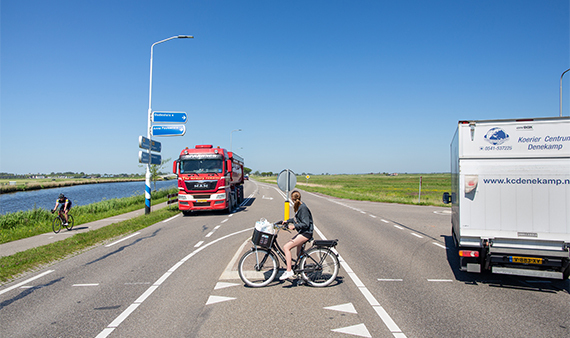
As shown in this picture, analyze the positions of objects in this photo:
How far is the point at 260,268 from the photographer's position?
6238 mm

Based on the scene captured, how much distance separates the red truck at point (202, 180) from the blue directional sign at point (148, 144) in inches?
63.7

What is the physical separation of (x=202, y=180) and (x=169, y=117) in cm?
383

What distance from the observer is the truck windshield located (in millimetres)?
18312

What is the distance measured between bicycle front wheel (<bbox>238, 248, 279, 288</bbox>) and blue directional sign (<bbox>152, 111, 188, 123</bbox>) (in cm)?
1386

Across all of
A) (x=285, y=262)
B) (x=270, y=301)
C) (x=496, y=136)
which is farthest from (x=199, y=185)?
(x=496, y=136)

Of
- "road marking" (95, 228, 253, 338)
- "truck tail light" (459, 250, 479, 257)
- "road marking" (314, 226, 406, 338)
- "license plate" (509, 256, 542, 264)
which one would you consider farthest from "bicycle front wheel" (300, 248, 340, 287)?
"license plate" (509, 256, 542, 264)

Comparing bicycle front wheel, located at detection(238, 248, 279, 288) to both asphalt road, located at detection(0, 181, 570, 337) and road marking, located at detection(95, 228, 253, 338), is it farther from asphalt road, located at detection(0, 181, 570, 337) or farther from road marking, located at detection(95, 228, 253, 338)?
road marking, located at detection(95, 228, 253, 338)

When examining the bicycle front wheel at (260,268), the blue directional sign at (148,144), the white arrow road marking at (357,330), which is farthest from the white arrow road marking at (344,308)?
the blue directional sign at (148,144)

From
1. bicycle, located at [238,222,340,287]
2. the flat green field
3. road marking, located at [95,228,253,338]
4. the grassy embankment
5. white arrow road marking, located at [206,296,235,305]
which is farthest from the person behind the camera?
the flat green field

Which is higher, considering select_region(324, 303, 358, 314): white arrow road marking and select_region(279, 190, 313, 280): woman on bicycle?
select_region(279, 190, 313, 280): woman on bicycle

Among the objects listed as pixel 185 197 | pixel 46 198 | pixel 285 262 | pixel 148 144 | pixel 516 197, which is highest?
pixel 148 144

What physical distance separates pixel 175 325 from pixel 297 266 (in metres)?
2.39

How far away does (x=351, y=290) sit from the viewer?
19.1ft

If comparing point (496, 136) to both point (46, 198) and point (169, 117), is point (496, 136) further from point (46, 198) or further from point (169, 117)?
point (46, 198)
